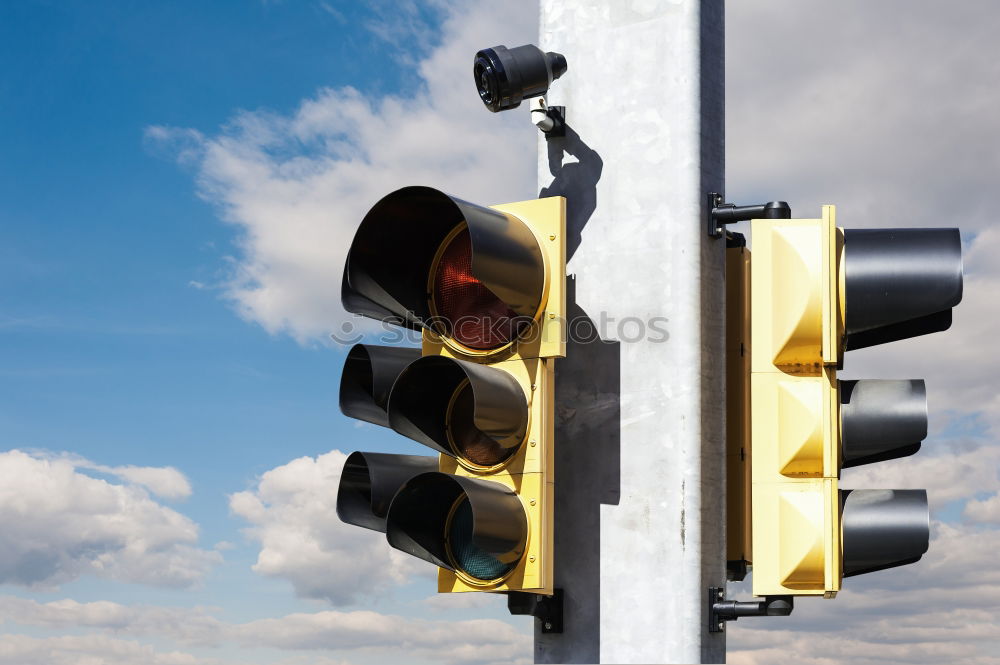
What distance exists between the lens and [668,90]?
6312 millimetres

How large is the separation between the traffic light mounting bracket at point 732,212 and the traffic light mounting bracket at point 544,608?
2005mm

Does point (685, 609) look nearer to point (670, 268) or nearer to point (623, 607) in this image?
point (623, 607)

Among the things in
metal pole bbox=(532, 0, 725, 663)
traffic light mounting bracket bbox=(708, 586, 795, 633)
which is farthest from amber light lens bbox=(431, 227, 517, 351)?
traffic light mounting bracket bbox=(708, 586, 795, 633)

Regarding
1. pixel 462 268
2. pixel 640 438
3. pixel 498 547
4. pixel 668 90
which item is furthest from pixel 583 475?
pixel 668 90

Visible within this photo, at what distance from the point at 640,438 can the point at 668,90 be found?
179 cm

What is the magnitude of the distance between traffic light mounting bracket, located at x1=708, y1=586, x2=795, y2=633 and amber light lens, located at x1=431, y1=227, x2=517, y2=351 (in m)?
1.64

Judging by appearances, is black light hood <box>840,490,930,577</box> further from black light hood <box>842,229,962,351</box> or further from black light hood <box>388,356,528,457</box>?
black light hood <box>388,356,528,457</box>

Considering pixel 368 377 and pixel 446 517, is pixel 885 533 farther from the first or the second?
pixel 368 377

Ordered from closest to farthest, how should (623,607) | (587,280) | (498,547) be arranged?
(498,547)
(623,607)
(587,280)

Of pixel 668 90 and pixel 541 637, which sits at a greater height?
pixel 668 90

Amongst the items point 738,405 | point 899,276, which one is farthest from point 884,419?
point 738,405

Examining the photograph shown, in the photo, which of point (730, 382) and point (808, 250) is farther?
point (730, 382)

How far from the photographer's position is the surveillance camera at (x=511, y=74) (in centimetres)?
631

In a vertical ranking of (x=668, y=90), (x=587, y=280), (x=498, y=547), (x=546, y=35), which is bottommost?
(x=498, y=547)
